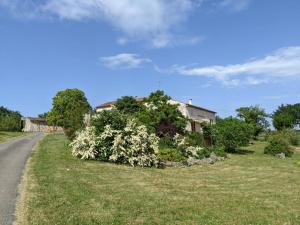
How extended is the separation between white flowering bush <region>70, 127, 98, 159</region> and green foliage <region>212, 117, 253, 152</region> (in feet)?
51.9

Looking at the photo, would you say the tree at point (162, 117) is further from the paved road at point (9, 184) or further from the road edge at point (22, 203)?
the road edge at point (22, 203)

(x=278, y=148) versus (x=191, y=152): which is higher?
(x=278, y=148)

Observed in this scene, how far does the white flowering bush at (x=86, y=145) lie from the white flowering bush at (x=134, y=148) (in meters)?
1.12

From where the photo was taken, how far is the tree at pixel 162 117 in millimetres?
28438

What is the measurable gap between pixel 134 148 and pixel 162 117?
8859 mm

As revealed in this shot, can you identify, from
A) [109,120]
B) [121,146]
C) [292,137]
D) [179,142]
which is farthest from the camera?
[292,137]

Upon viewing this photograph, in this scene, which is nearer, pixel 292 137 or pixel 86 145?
pixel 86 145

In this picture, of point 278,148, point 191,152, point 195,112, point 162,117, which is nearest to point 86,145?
point 191,152

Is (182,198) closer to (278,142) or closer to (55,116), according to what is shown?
(278,142)

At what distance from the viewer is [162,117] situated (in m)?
29.9

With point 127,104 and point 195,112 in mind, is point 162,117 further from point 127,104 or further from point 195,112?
point 195,112

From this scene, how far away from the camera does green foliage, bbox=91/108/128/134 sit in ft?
73.2

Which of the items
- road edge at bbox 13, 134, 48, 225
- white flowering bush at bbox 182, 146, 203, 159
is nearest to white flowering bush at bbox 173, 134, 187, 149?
white flowering bush at bbox 182, 146, 203, 159

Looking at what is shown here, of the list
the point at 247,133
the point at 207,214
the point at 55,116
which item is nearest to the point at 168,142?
the point at 247,133
